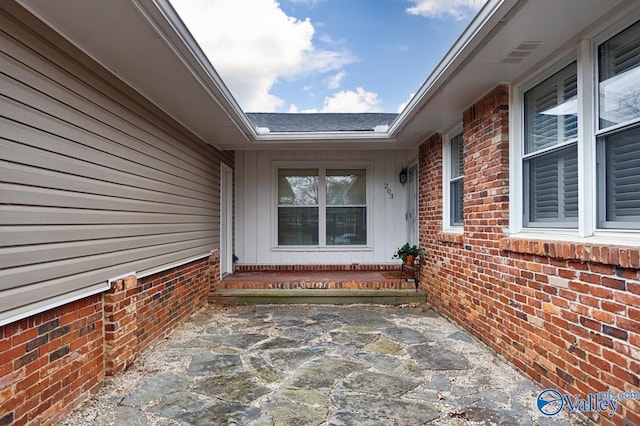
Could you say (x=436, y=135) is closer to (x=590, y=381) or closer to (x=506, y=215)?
(x=506, y=215)

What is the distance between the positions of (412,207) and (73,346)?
550 centimetres

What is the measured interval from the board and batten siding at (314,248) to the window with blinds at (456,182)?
6.89 ft

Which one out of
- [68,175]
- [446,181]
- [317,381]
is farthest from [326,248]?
[68,175]

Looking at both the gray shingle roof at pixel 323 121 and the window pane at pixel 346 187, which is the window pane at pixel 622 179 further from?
the window pane at pixel 346 187

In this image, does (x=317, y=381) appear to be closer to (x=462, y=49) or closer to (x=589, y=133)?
(x=589, y=133)

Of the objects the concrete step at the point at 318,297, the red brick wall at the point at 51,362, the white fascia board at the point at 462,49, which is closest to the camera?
the red brick wall at the point at 51,362

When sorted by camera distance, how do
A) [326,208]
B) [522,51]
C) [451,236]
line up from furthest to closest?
[326,208], [451,236], [522,51]

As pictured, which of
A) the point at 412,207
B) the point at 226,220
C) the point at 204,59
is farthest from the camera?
the point at 412,207

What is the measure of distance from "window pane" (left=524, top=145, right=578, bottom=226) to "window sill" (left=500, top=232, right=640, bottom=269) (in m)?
0.15

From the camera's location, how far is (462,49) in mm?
2686

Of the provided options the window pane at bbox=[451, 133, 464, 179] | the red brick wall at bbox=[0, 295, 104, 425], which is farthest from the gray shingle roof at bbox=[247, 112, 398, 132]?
the red brick wall at bbox=[0, 295, 104, 425]

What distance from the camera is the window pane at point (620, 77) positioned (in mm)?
2059

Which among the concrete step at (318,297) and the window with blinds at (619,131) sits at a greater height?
the window with blinds at (619,131)

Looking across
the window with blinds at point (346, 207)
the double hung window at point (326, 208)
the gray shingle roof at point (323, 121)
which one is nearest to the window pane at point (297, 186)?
the double hung window at point (326, 208)
